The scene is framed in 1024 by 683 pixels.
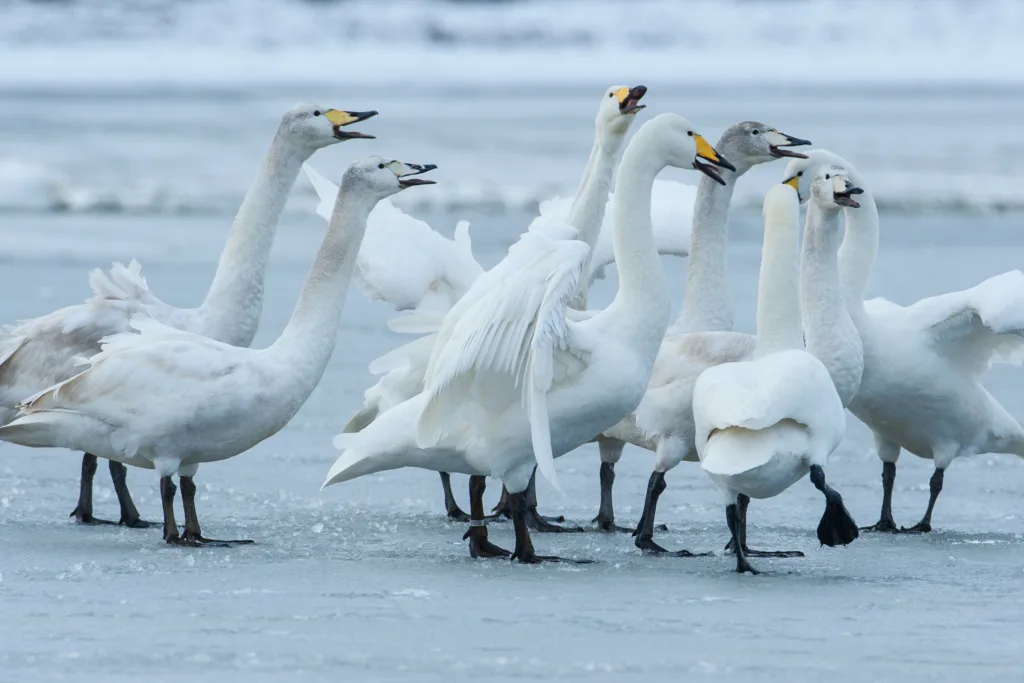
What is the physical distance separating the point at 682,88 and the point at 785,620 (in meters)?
62.5

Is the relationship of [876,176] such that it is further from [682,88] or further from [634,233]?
[682,88]

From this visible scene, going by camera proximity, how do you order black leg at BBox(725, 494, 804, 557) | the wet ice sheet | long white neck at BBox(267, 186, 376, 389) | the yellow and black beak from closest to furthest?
the wet ice sheet → black leg at BBox(725, 494, 804, 557) → long white neck at BBox(267, 186, 376, 389) → the yellow and black beak

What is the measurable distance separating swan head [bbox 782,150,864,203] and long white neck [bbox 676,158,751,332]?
1.20 ft

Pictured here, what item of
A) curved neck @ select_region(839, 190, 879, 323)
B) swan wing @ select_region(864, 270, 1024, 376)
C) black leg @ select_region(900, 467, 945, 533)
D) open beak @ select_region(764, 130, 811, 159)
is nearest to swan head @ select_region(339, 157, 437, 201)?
open beak @ select_region(764, 130, 811, 159)

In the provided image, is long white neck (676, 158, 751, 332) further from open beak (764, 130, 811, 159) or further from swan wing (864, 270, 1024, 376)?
swan wing (864, 270, 1024, 376)

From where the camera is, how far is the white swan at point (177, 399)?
20.6 feet

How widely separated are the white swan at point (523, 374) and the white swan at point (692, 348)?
1.07ft

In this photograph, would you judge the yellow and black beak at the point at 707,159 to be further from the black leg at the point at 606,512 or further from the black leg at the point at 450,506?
the black leg at the point at 450,506

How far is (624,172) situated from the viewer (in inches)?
262

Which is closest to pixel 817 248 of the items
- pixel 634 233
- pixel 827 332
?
pixel 827 332

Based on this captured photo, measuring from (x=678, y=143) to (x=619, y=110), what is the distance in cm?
82

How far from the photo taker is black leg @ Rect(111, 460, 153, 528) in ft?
22.5

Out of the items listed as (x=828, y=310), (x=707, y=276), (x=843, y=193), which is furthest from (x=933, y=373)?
(x=707, y=276)

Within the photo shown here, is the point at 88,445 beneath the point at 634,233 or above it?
beneath
